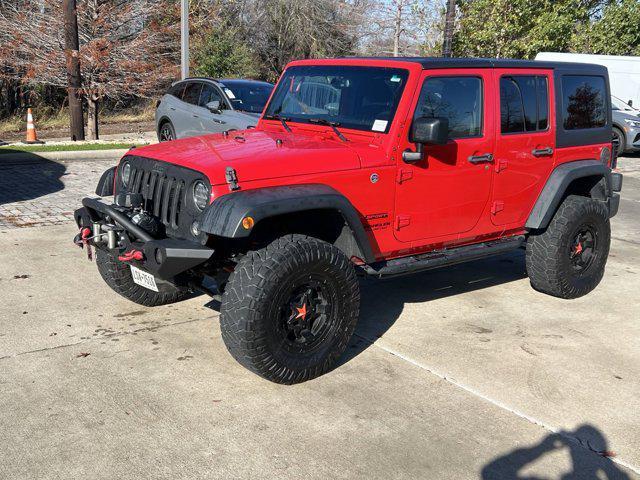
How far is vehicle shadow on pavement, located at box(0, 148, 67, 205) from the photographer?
956cm

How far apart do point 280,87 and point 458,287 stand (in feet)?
7.81

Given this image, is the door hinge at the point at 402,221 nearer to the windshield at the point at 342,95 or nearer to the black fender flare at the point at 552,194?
the windshield at the point at 342,95

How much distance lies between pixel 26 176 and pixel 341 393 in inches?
328

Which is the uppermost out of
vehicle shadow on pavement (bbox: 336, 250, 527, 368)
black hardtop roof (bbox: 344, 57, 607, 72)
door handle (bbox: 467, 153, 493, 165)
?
black hardtop roof (bbox: 344, 57, 607, 72)

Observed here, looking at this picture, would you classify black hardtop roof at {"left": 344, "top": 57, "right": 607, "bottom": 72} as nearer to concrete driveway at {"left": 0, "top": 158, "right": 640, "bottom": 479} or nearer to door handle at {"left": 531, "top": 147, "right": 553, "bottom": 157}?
door handle at {"left": 531, "top": 147, "right": 553, "bottom": 157}

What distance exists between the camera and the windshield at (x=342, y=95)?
484 centimetres

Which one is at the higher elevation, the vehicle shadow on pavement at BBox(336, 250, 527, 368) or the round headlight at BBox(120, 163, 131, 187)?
the round headlight at BBox(120, 163, 131, 187)

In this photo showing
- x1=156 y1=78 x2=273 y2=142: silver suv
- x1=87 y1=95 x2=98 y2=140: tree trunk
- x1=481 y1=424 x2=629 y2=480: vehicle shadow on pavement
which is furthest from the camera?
x1=87 y1=95 x2=98 y2=140: tree trunk

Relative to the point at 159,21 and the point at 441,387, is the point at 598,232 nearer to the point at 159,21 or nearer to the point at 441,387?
the point at 441,387

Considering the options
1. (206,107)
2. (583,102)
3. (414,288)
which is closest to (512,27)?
(206,107)

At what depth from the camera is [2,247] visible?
7000 millimetres

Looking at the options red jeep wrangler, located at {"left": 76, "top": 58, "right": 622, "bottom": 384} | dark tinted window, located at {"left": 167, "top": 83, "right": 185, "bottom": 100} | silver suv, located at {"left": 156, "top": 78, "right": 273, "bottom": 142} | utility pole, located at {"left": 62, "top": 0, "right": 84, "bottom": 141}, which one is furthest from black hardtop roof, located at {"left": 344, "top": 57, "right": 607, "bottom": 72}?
utility pole, located at {"left": 62, "top": 0, "right": 84, "bottom": 141}

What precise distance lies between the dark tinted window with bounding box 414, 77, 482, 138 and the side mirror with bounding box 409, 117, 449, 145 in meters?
0.21

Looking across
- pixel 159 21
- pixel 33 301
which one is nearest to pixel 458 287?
pixel 33 301
